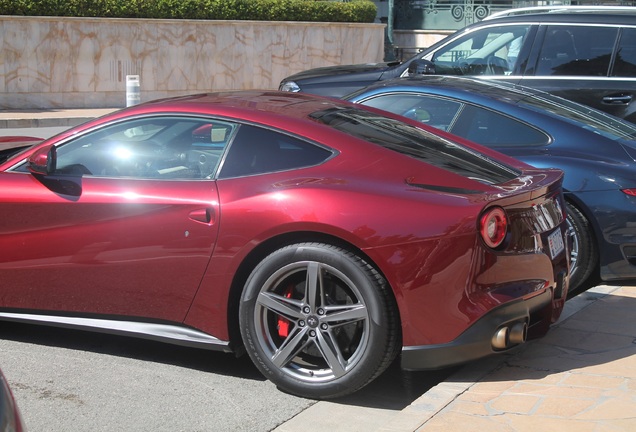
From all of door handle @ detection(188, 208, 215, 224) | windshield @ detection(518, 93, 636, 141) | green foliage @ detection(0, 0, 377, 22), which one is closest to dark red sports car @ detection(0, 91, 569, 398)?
door handle @ detection(188, 208, 215, 224)

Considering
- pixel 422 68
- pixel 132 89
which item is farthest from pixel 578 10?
pixel 132 89

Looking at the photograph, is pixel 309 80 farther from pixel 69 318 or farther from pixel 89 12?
pixel 89 12

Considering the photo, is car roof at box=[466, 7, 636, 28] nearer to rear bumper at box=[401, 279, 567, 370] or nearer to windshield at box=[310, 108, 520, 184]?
windshield at box=[310, 108, 520, 184]

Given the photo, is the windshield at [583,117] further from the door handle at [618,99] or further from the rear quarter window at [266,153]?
the rear quarter window at [266,153]

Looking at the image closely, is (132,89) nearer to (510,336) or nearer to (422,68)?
(422,68)

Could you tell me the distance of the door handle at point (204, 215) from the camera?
189 inches

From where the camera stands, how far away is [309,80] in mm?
10094

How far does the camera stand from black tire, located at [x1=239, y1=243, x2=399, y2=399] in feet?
Result: 14.8

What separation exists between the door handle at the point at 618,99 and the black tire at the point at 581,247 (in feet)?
10.9

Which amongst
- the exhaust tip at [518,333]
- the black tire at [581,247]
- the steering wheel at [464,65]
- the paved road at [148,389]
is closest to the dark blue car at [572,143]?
the black tire at [581,247]

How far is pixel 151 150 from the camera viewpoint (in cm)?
518

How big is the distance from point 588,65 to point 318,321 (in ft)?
19.2

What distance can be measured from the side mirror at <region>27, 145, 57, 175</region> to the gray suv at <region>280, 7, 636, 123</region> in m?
4.80

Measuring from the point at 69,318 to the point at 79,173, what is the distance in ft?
2.59
